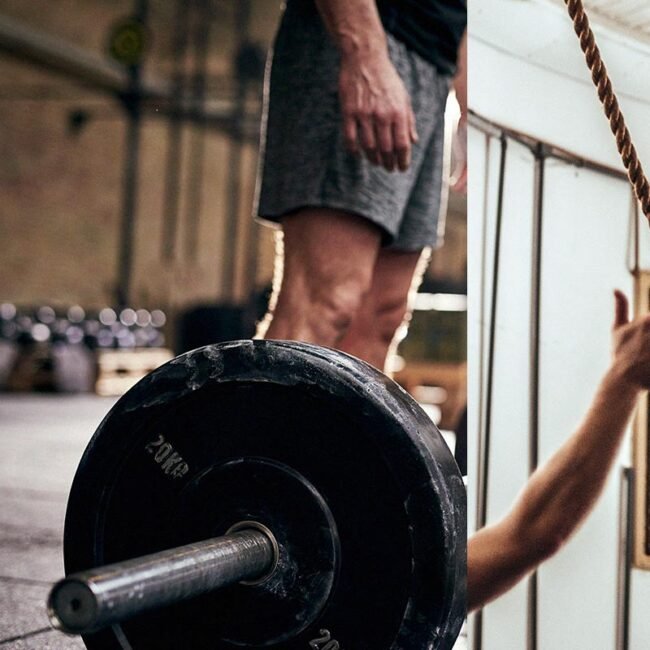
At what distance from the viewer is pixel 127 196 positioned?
26.9 ft

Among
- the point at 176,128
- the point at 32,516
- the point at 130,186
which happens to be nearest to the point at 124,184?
the point at 130,186

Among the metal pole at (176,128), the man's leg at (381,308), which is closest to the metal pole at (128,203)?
the metal pole at (176,128)

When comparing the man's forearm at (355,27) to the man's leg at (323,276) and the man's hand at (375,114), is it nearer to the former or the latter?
the man's hand at (375,114)

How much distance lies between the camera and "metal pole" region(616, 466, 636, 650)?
0.71 meters

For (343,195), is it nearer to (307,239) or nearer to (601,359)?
(307,239)

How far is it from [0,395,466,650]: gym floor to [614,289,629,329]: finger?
499 mm

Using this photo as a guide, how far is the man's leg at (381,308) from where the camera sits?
4.66 ft

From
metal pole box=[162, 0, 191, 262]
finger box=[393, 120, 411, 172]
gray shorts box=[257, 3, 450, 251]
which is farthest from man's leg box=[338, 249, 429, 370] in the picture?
metal pole box=[162, 0, 191, 262]

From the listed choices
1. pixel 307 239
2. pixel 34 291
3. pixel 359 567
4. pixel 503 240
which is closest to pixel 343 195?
pixel 307 239

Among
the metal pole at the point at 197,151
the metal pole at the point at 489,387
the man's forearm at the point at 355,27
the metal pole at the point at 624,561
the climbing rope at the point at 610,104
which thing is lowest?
the metal pole at the point at 624,561

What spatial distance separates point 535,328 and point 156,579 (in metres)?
0.35

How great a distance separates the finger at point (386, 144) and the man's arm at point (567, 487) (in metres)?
0.44

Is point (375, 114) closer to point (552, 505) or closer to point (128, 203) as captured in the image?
point (552, 505)

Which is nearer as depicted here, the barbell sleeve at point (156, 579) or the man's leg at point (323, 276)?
the barbell sleeve at point (156, 579)
